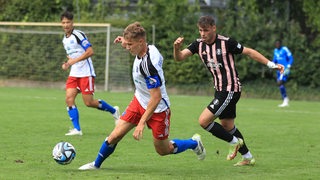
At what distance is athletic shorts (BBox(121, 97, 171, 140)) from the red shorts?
15.3 ft

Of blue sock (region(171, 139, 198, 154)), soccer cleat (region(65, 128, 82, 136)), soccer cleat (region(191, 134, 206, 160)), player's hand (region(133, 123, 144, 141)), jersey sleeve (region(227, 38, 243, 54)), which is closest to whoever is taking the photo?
player's hand (region(133, 123, 144, 141))

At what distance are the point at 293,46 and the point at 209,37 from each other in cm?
2052

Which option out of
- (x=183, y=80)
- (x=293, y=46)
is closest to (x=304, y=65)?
(x=293, y=46)

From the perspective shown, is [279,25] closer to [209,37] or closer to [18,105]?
[18,105]

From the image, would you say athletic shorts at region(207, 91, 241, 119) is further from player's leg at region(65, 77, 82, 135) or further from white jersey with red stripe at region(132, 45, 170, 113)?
player's leg at region(65, 77, 82, 135)

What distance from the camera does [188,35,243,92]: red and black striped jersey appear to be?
996cm

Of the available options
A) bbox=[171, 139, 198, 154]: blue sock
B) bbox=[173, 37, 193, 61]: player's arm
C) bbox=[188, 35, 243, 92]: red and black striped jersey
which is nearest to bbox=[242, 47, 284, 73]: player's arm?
bbox=[188, 35, 243, 92]: red and black striped jersey

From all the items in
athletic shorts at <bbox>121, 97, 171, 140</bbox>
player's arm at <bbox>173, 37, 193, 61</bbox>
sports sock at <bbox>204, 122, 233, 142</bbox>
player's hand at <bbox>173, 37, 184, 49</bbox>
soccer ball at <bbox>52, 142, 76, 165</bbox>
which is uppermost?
player's hand at <bbox>173, 37, 184, 49</bbox>

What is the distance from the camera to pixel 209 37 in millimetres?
9906

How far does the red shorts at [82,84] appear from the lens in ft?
44.7

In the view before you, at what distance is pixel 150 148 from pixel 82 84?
255cm

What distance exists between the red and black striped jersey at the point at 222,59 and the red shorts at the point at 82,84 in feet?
13.0

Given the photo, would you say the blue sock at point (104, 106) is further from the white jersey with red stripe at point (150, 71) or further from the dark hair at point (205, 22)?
the white jersey with red stripe at point (150, 71)

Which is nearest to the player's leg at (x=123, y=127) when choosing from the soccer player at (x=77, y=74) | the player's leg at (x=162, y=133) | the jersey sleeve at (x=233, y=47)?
the player's leg at (x=162, y=133)
